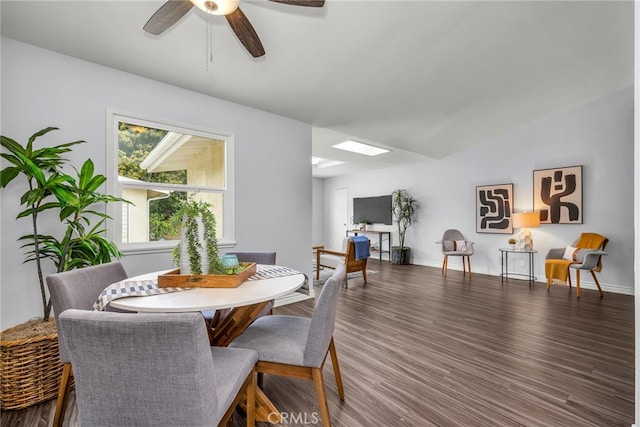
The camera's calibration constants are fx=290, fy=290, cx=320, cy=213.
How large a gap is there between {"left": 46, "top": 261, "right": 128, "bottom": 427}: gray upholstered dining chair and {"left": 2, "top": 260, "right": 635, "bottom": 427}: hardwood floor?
24 cm

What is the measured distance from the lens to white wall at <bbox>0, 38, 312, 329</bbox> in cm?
220

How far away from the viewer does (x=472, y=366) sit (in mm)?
2219

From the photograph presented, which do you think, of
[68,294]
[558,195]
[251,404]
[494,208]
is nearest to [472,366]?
[251,404]

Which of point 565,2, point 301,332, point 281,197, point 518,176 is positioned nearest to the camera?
point 301,332

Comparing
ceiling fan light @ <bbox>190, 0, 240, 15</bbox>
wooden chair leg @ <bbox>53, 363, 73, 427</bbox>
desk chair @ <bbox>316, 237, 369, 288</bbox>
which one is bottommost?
wooden chair leg @ <bbox>53, 363, 73, 427</bbox>

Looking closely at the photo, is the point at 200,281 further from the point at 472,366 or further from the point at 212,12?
the point at 472,366

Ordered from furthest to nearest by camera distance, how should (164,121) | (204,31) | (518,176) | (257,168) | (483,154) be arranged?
1. (483,154)
2. (518,176)
3. (257,168)
4. (164,121)
5. (204,31)

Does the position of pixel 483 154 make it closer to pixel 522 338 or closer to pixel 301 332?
pixel 522 338

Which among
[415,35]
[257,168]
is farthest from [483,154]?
[257,168]

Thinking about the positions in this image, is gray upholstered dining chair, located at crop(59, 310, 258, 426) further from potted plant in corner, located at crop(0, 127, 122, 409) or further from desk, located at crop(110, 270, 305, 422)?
potted plant in corner, located at crop(0, 127, 122, 409)

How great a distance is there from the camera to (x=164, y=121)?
2928 millimetres

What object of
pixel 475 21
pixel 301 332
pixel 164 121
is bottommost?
pixel 301 332

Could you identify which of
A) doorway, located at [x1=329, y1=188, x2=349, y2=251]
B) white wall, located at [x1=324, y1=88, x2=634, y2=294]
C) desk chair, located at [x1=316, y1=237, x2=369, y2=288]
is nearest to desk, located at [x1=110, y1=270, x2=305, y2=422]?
desk chair, located at [x1=316, y1=237, x2=369, y2=288]

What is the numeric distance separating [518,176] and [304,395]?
540 cm
